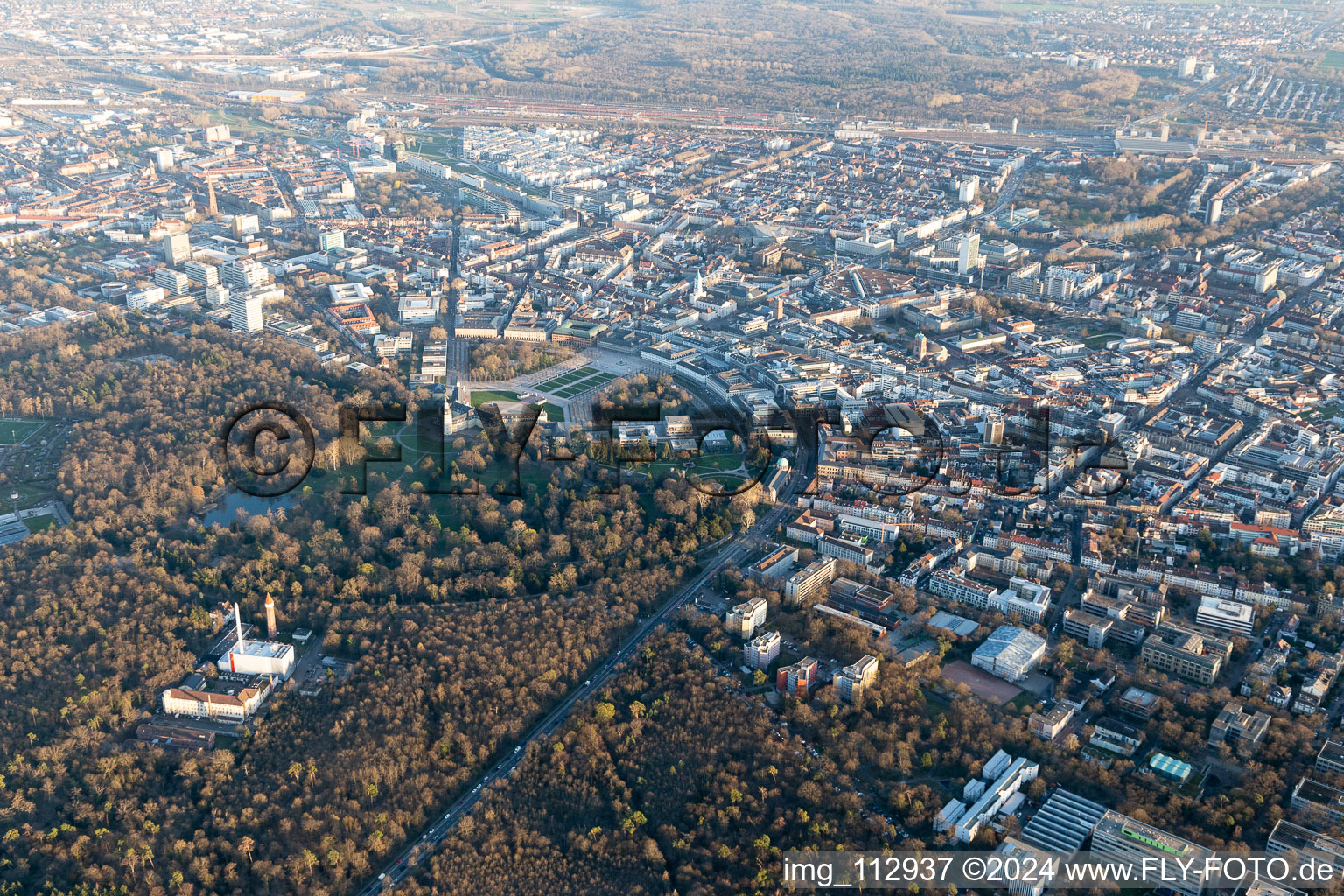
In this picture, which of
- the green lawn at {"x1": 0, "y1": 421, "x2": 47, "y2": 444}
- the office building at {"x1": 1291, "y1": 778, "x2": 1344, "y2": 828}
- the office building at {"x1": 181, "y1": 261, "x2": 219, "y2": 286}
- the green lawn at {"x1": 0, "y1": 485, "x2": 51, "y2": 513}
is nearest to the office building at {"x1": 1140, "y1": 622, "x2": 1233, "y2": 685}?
the office building at {"x1": 1291, "y1": 778, "x2": 1344, "y2": 828}

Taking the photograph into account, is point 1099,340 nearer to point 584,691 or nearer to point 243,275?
point 584,691

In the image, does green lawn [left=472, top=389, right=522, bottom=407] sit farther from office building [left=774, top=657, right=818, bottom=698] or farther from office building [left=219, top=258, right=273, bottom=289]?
office building [left=774, top=657, right=818, bottom=698]

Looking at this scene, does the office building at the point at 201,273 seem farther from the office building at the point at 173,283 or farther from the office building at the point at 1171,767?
the office building at the point at 1171,767

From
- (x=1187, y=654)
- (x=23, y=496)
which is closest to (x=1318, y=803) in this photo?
(x=1187, y=654)

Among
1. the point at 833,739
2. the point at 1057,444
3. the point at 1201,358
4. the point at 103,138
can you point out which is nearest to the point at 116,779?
the point at 833,739

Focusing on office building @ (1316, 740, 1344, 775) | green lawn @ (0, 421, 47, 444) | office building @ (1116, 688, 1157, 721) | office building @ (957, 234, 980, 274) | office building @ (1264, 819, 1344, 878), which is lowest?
green lawn @ (0, 421, 47, 444)
